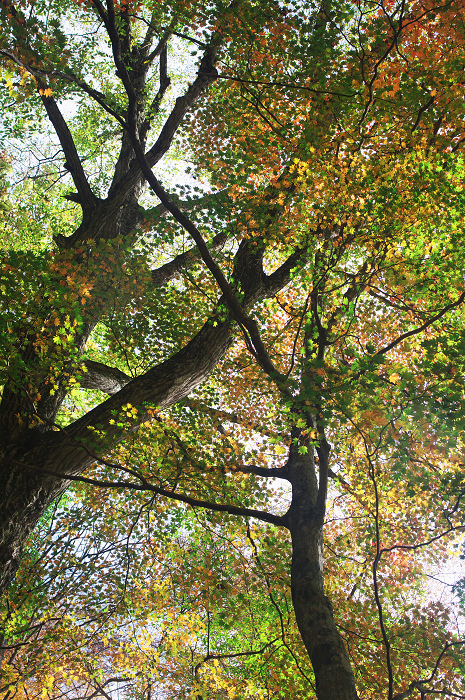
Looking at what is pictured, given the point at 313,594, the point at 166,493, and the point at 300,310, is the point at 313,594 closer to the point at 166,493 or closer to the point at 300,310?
the point at 166,493

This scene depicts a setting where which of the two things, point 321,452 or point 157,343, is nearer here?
point 321,452

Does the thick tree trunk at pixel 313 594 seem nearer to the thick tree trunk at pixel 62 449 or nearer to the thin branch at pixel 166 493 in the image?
the thin branch at pixel 166 493

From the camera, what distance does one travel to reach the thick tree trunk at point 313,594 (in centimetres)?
408

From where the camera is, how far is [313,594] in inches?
196

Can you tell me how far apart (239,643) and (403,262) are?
13471mm

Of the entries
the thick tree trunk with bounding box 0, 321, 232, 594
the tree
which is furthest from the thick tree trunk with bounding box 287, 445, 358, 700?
the thick tree trunk with bounding box 0, 321, 232, 594

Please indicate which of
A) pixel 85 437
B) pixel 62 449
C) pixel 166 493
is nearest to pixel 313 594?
pixel 166 493

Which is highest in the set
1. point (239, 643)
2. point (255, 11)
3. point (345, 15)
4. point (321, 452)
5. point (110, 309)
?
point (255, 11)

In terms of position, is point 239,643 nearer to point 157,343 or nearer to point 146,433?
point 146,433

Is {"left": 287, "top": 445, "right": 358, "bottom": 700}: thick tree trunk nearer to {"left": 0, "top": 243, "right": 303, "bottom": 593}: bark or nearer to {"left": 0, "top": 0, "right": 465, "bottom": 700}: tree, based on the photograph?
{"left": 0, "top": 0, "right": 465, "bottom": 700}: tree

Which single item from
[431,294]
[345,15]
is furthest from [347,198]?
[345,15]

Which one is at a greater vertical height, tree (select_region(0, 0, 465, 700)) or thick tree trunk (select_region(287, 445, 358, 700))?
tree (select_region(0, 0, 465, 700))

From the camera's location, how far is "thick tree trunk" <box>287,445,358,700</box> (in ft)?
13.4

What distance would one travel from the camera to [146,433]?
8086mm
